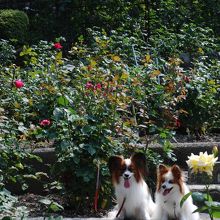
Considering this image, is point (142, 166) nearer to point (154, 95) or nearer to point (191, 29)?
point (154, 95)

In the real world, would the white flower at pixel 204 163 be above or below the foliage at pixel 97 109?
below

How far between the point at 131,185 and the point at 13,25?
7.16 meters

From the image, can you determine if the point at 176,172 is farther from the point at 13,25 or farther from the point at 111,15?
the point at 111,15

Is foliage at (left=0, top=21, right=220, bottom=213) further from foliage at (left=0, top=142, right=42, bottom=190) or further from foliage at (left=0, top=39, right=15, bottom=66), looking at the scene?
foliage at (left=0, top=39, right=15, bottom=66)

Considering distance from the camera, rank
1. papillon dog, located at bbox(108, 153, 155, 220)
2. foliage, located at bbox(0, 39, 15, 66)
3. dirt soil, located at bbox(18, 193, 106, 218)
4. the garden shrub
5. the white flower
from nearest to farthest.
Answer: the white flower, papillon dog, located at bbox(108, 153, 155, 220), dirt soil, located at bbox(18, 193, 106, 218), foliage, located at bbox(0, 39, 15, 66), the garden shrub

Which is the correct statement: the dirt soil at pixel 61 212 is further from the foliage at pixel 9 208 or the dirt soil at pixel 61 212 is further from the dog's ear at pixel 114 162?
the foliage at pixel 9 208

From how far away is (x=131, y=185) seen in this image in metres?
6.03

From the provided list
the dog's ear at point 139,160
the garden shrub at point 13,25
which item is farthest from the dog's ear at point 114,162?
the garden shrub at point 13,25

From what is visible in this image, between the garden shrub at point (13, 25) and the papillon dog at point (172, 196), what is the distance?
23.3 ft

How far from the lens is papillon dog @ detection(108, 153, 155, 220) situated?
601 cm

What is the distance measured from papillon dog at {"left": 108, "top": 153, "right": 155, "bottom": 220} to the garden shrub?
6.90 metres

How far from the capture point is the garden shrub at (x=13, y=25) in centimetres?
1247

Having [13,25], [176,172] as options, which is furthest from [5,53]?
[176,172]

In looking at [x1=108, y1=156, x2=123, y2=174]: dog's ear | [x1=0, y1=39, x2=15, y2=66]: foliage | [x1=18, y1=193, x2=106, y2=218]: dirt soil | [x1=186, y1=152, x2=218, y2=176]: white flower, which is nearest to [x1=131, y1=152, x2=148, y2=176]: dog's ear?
[x1=108, y1=156, x2=123, y2=174]: dog's ear
